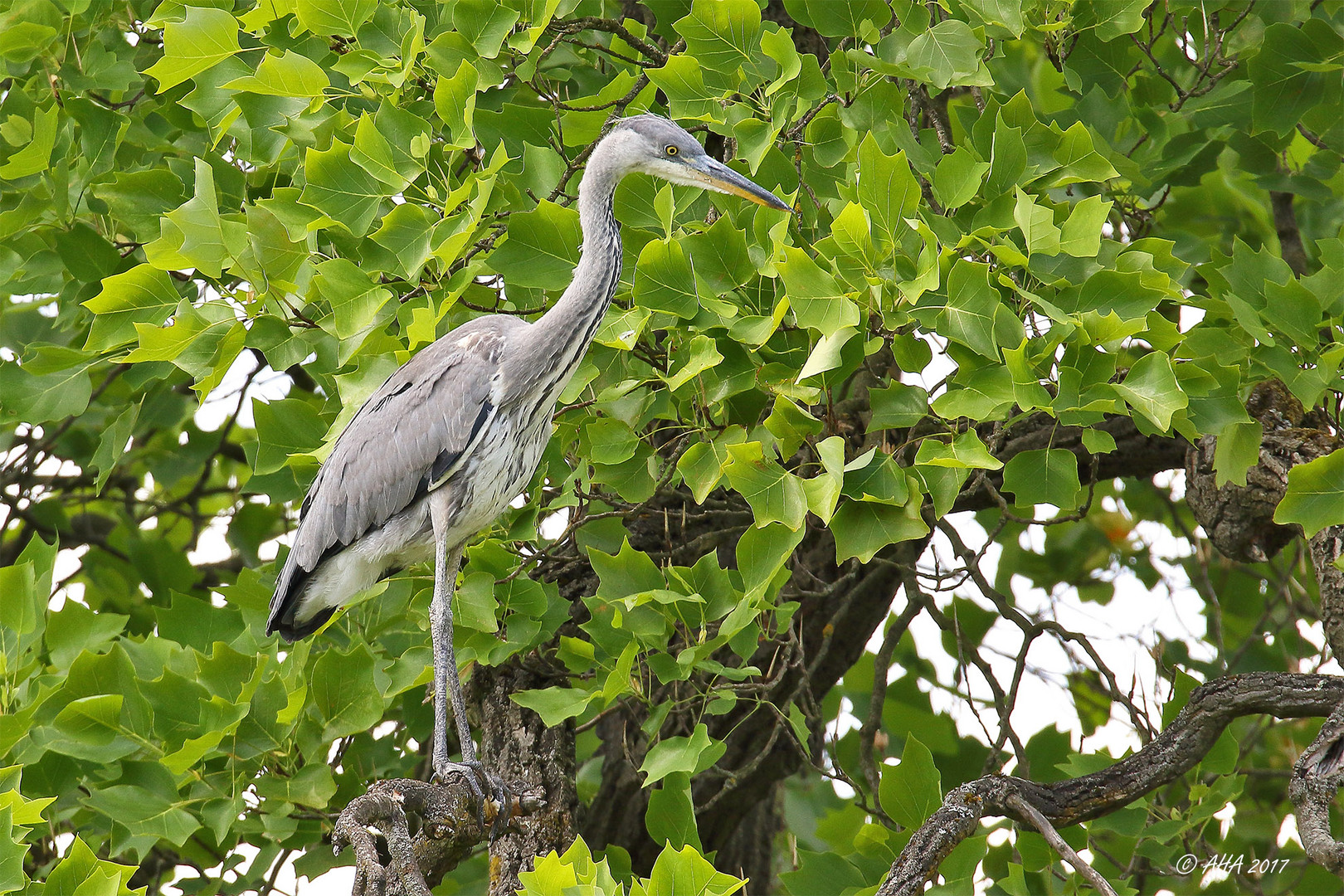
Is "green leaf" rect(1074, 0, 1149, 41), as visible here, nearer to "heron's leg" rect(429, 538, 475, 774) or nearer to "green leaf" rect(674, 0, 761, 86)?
"green leaf" rect(674, 0, 761, 86)

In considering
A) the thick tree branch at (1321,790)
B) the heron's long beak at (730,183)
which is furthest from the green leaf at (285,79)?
the thick tree branch at (1321,790)

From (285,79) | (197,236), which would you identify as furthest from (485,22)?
(197,236)

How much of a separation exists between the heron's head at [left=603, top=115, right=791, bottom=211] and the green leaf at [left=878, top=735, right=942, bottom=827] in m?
1.68

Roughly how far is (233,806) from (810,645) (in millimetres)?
2212

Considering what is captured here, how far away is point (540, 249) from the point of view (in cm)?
346

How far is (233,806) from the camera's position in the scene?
3.59 m

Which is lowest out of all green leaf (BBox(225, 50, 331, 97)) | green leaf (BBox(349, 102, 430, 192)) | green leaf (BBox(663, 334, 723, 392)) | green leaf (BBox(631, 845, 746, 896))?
green leaf (BBox(631, 845, 746, 896))

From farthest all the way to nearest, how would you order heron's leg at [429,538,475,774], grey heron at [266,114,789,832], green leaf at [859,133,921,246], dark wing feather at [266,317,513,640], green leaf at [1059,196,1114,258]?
dark wing feather at [266,317,513,640]
grey heron at [266,114,789,832]
heron's leg at [429,538,475,774]
green leaf at [1059,196,1114,258]
green leaf at [859,133,921,246]

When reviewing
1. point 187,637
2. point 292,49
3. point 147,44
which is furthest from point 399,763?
point 147,44

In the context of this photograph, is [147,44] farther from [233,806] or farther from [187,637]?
[233,806]

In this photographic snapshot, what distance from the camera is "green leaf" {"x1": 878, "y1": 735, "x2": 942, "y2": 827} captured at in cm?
349

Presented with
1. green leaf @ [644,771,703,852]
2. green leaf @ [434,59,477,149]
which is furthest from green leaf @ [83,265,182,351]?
green leaf @ [644,771,703,852]

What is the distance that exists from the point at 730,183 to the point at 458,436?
1.08m

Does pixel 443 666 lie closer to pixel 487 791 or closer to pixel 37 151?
pixel 487 791
